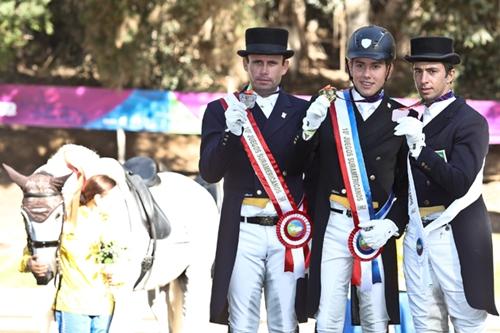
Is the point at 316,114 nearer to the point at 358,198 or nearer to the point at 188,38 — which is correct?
the point at 358,198

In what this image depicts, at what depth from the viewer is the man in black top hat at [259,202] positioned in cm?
493

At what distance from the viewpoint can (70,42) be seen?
72.3ft

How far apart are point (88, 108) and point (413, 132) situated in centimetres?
1159

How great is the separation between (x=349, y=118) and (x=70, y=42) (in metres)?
17.9

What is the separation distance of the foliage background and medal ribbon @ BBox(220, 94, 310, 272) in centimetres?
1090

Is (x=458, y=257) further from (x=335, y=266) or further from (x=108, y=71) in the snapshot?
(x=108, y=71)

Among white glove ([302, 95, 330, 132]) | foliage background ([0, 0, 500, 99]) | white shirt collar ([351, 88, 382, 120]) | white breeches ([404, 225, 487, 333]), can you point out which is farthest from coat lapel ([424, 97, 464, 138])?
foliage background ([0, 0, 500, 99])

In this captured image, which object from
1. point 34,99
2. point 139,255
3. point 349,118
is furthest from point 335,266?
point 34,99

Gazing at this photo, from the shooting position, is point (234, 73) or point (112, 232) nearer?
point (112, 232)

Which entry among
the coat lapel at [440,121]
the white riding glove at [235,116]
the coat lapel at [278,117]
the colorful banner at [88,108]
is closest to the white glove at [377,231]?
the coat lapel at [440,121]

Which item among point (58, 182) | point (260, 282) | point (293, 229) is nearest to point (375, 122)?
point (293, 229)

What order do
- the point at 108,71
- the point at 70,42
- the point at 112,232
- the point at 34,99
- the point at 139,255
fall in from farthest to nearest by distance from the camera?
1. the point at 70,42
2. the point at 108,71
3. the point at 34,99
4. the point at 139,255
5. the point at 112,232

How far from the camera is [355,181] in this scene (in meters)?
4.84

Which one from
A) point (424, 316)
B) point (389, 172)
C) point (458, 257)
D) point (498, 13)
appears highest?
point (498, 13)
